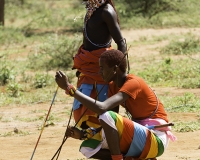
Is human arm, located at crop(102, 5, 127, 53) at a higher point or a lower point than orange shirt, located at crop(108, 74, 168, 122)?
higher

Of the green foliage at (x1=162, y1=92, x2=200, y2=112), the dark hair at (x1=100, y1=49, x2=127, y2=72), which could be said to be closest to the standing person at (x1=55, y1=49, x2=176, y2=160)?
the dark hair at (x1=100, y1=49, x2=127, y2=72)

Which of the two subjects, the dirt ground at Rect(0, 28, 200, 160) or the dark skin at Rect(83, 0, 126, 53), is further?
the dirt ground at Rect(0, 28, 200, 160)

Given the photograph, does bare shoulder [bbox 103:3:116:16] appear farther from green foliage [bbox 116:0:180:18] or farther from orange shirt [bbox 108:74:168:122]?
green foliage [bbox 116:0:180:18]

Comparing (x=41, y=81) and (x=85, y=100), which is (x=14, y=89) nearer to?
(x=41, y=81)

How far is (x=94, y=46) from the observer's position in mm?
4957

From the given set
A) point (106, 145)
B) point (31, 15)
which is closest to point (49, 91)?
point (106, 145)

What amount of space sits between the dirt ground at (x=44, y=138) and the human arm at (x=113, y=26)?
1.15m

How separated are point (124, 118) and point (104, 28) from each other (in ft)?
3.05

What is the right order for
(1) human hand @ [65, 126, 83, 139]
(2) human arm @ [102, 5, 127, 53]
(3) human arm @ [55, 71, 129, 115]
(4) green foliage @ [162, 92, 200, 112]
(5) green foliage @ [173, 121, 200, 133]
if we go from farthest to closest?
(4) green foliage @ [162, 92, 200, 112], (5) green foliage @ [173, 121, 200, 133], (2) human arm @ [102, 5, 127, 53], (1) human hand @ [65, 126, 83, 139], (3) human arm @ [55, 71, 129, 115]

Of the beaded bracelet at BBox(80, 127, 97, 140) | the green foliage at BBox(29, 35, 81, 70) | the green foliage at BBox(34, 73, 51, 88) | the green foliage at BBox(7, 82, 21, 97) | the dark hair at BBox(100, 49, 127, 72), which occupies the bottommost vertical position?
the green foliage at BBox(29, 35, 81, 70)

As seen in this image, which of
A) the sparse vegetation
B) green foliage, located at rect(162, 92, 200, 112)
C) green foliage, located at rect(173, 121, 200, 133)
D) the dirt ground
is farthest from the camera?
the sparse vegetation

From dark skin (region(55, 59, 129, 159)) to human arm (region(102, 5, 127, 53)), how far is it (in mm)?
422

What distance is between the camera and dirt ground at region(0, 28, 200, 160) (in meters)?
5.65

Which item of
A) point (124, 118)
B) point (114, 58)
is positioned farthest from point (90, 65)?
point (124, 118)
